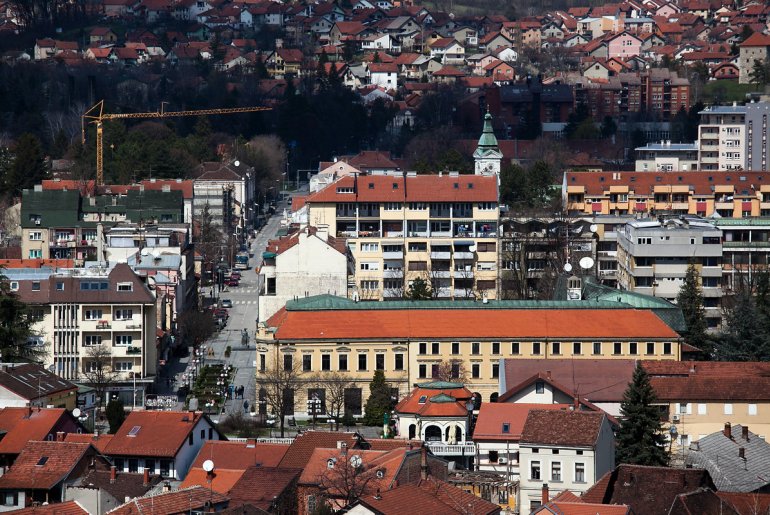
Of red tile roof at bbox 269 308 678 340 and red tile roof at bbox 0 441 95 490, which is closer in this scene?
red tile roof at bbox 0 441 95 490

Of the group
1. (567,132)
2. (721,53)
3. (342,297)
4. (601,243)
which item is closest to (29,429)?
(342,297)

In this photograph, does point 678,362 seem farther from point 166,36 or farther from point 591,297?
point 166,36

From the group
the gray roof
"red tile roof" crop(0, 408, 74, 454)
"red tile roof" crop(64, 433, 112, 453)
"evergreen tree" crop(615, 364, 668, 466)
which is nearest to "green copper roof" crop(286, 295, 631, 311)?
"evergreen tree" crop(615, 364, 668, 466)

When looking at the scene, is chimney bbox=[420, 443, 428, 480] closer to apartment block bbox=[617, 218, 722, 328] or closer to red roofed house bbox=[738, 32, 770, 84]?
apartment block bbox=[617, 218, 722, 328]

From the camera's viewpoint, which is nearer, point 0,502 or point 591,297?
point 0,502

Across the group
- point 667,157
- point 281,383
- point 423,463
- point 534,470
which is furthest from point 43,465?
point 667,157
